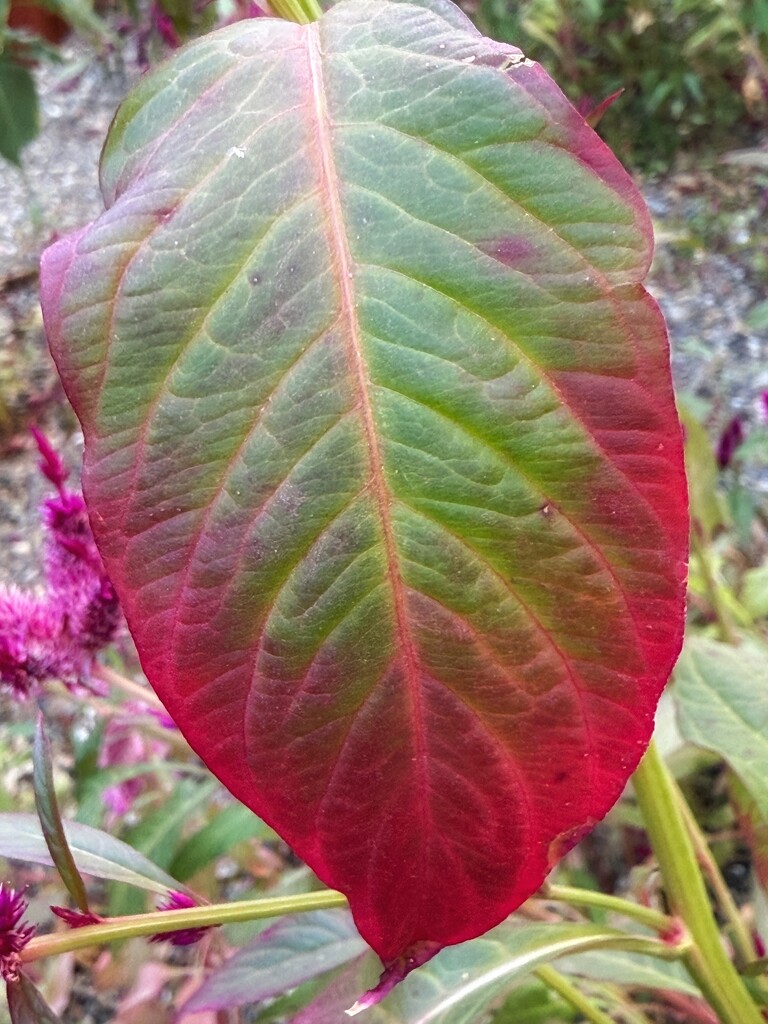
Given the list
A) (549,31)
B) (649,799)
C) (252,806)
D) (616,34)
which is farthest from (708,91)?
(252,806)

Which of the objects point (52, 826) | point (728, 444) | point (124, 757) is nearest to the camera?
point (52, 826)

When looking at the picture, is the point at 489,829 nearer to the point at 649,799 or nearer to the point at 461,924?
the point at 461,924

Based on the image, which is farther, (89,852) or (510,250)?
(89,852)

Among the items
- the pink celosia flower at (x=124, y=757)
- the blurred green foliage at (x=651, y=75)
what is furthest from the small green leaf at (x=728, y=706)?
the blurred green foliage at (x=651, y=75)

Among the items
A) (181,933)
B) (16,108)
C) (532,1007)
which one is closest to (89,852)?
(181,933)

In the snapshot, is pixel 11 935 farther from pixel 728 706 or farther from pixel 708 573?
pixel 708 573

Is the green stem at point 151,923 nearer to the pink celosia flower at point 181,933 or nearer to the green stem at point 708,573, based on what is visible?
the pink celosia flower at point 181,933
